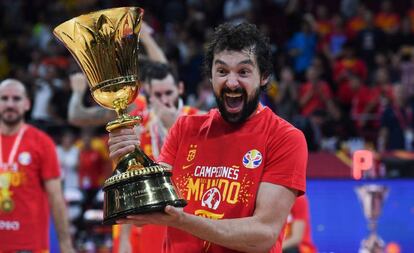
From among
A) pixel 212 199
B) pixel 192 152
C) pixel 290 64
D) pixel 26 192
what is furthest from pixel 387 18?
pixel 212 199

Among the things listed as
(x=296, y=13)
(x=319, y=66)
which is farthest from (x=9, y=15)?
(x=319, y=66)

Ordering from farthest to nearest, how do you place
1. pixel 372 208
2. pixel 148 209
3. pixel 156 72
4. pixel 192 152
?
pixel 372 208 < pixel 156 72 < pixel 192 152 < pixel 148 209

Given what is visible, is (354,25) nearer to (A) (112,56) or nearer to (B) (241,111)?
(B) (241,111)

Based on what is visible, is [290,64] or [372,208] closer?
[372,208]

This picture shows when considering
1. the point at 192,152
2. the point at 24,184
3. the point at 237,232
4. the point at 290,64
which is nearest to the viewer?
the point at 237,232

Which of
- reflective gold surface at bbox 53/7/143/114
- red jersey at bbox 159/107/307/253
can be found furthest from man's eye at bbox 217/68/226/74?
reflective gold surface at bbox 53/7/143/114

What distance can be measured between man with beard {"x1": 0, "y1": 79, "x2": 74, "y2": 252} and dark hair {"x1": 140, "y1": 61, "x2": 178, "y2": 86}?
133 cm

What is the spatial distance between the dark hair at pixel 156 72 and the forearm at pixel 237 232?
2.79 meters

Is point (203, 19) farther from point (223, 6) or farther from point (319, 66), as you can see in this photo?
point (319, 66)

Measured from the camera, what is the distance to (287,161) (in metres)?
3.71

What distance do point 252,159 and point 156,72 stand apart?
265cm

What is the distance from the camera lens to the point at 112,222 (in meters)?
3.40

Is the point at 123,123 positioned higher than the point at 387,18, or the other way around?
the point at 387,18

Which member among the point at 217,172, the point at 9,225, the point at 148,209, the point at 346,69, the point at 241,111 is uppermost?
the point at 346,69
